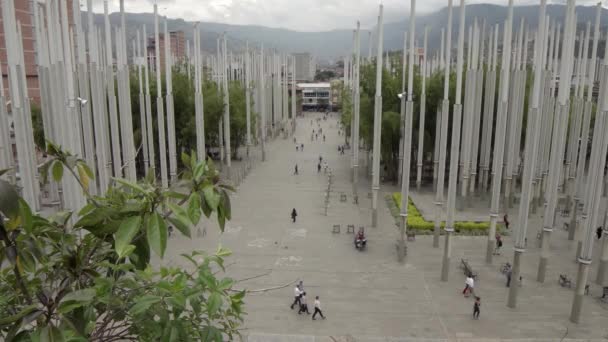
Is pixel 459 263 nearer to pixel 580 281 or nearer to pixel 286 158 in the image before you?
pixel 580 281

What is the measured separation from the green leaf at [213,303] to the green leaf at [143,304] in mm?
342

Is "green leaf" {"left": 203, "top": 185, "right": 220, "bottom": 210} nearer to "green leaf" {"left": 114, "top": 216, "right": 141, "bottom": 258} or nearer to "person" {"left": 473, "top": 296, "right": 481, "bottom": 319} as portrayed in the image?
"green leaf" {"left": 114, "top": 216, "right": 141, "bottom": 258}

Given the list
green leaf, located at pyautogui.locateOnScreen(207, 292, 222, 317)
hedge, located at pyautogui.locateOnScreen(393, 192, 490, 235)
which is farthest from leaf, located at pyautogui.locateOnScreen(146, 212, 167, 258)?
hedge, located at pyautogui.locateOnScreen(393, 192, 490, 235)

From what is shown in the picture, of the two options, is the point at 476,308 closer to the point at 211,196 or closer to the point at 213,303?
the point at 213,303

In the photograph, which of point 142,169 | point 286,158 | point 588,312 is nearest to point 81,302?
point 588,312

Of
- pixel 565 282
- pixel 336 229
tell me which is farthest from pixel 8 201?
pixel 336 229

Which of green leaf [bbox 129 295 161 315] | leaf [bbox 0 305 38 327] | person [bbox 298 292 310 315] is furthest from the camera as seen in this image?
person [bbox 298 292 310 315]

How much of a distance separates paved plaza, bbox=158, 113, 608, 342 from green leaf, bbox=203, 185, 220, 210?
7.60m

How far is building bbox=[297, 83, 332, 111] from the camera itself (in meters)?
106

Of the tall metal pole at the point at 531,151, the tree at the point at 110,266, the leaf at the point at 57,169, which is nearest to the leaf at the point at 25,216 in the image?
the tree at the point at 110,266

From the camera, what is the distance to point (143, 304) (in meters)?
3.03

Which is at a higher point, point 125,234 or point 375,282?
point 125,234

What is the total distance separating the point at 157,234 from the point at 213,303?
0.73 meters

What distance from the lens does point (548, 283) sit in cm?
1692
